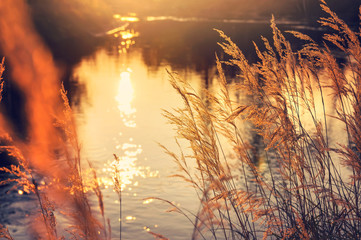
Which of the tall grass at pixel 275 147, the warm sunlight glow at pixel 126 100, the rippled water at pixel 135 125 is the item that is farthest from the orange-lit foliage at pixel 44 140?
the warm sunlight glow at pixel 126 100

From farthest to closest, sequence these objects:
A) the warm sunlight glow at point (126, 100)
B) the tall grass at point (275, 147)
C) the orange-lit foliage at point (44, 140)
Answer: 1. the warm sunlight glow at point (126, 100)
2. the tall grass at point (275, 147)
3. the orange-lit foliage at point (44, 140)

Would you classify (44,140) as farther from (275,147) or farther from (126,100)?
(275,147)

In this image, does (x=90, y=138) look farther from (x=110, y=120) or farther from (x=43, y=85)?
(x=43, y=85)

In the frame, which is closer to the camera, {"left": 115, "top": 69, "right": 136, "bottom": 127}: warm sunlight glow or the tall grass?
the tall grass

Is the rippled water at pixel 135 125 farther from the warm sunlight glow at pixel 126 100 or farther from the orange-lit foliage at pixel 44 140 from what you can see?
the orange-lit foliage at pixel 44 140

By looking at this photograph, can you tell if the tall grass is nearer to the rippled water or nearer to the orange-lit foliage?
the rippled water

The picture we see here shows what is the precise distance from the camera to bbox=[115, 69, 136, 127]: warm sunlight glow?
44.3ft

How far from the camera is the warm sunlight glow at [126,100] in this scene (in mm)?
13500

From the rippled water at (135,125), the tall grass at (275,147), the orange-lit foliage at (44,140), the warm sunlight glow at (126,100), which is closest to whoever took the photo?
the orange-lit foliage at (44,140)

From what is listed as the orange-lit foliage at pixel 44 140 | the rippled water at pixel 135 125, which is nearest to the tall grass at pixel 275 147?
the rippled water at pixel 135 125

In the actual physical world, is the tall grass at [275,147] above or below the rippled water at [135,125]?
below

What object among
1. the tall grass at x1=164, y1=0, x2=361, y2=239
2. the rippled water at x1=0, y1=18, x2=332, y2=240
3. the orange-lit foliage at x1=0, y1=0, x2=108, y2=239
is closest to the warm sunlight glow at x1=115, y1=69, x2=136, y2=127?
the rippled water at x1=0, y1=18, x2=332, y2=240

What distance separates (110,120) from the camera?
13.4 meters

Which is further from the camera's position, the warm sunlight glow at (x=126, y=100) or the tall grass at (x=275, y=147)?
the warm sunlight glow at (x=126, y=100)
